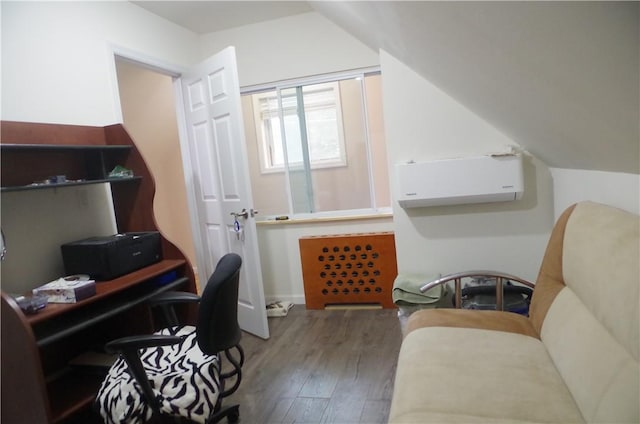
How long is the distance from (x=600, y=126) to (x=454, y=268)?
1534 mm

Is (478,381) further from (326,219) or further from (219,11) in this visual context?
(219,11)

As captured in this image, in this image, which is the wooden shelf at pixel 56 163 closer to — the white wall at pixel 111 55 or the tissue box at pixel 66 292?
the white wall at pixel 111 55

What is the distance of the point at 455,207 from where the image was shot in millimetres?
2375

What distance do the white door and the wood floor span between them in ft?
1.07

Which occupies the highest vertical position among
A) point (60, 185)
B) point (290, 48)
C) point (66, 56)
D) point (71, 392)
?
point (290, 48)

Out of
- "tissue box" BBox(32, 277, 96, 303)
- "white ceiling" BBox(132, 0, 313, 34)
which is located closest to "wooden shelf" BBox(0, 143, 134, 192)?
"tissue box" BBox(32, 277, 96, 303)

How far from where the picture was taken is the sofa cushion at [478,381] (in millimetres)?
1143

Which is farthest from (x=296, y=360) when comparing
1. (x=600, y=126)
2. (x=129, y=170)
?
(x=600, y=126)

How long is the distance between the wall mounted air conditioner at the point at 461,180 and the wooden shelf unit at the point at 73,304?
145 cm

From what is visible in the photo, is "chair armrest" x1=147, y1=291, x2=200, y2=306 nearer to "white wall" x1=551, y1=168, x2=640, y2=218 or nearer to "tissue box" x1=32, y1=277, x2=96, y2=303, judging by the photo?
"tissue box" x1=32, y1=277, x2=96, y2=303

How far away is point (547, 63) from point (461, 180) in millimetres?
1447

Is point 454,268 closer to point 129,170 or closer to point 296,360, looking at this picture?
point 296,360

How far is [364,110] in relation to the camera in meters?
3.34

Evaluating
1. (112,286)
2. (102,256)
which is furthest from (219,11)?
(112,286)
